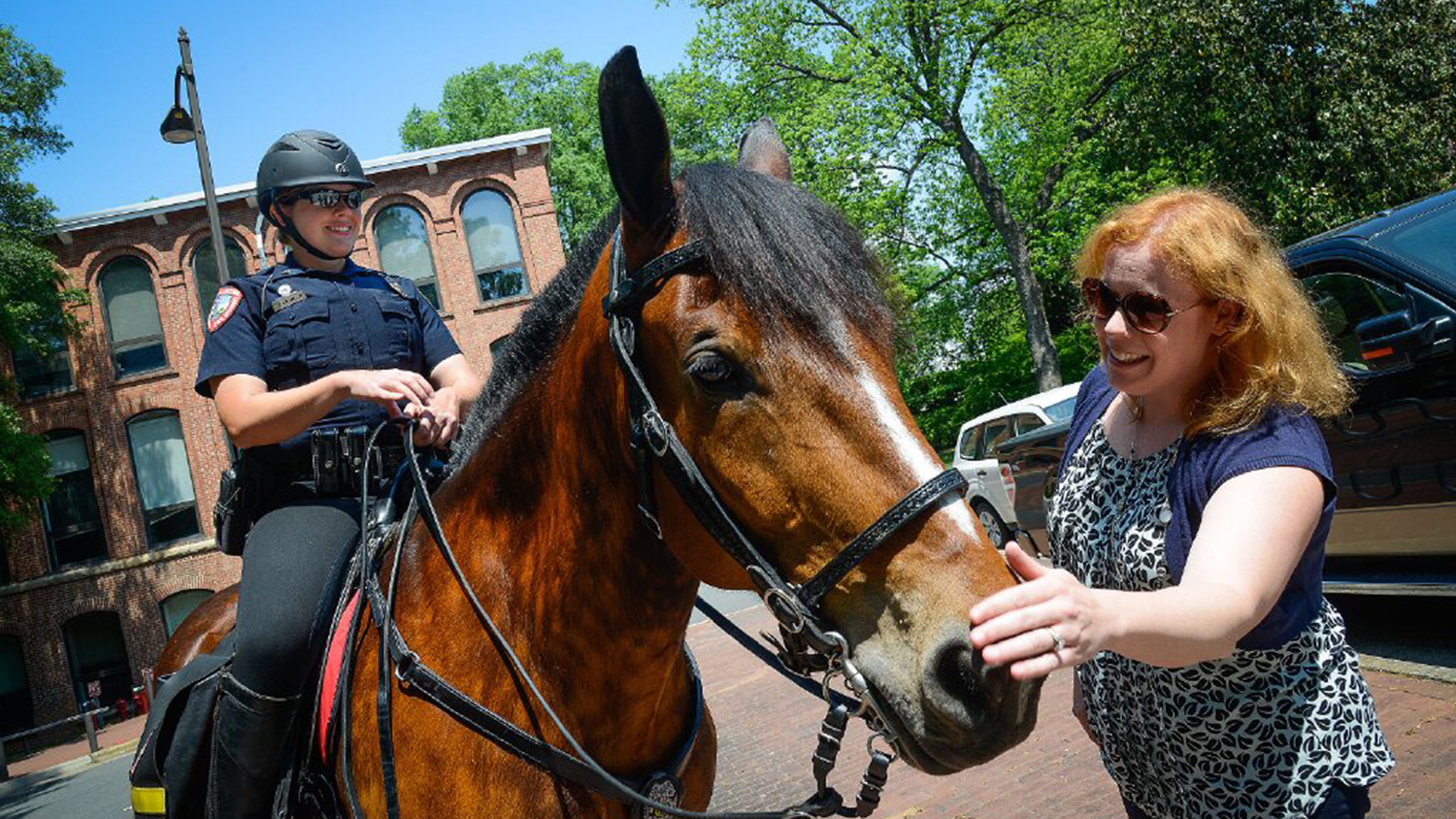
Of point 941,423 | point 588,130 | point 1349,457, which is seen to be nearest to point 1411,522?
point 1349,457

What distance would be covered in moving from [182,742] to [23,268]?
22195 millimetres

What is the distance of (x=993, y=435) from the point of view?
13547 mm

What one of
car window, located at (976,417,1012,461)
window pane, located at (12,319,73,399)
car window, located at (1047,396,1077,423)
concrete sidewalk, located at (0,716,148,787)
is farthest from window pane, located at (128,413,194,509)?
car window, located at (1047,396,1077,423)

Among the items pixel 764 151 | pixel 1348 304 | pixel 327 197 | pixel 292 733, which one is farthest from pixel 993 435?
pixel 292 733

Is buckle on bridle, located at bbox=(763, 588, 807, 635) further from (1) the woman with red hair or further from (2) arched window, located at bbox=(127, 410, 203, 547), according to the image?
(2) arched window, located at bbox=(127, 410, 203, 547)

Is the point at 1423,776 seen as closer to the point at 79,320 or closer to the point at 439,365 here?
the point at 439,365

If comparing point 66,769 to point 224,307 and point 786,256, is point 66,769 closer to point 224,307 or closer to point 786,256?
point 224,307

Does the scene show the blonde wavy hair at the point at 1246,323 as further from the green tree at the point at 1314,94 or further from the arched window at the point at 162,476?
the arched window at the point at 162,476

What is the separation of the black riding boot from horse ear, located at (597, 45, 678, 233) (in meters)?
1.60

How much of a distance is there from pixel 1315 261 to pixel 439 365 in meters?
5.33

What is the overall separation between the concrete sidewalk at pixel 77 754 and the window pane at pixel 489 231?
14.1m

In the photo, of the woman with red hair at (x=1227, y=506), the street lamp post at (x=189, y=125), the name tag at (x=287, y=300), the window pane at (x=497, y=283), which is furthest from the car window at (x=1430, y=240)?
the window pane at (x=497, y=283)

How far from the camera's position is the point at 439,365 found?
3.12 metres

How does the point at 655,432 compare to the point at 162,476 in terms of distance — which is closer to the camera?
the point at 655,432
